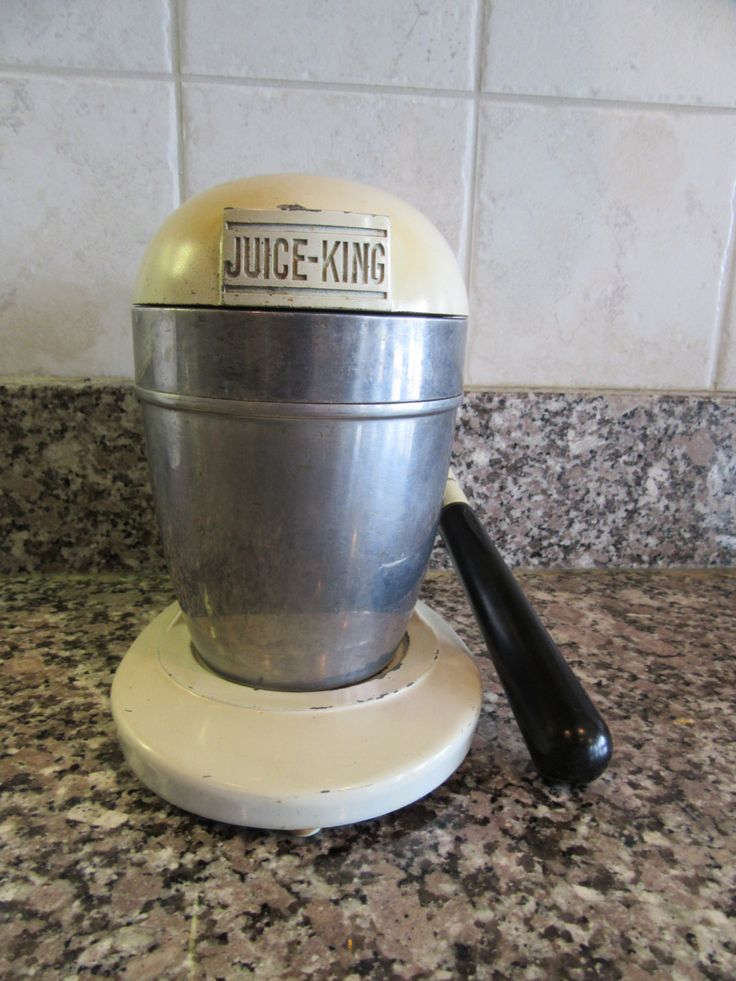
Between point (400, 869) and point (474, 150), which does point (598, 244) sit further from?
point (400, 869)

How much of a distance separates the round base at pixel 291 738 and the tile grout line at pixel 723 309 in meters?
0.33

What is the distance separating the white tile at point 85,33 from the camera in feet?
1.39

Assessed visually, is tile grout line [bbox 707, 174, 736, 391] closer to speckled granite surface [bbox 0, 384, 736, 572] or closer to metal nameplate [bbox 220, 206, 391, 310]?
speckled granite surface [bbox 0, 384, 736, 572]

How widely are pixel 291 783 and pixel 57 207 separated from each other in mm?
385

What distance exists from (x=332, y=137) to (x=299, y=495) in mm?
294

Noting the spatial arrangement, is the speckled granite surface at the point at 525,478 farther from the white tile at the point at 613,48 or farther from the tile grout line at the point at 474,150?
the white tile at the point at 613,48

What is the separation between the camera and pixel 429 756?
0.28 m

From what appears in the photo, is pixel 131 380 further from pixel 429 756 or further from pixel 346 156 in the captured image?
pixel 429 756

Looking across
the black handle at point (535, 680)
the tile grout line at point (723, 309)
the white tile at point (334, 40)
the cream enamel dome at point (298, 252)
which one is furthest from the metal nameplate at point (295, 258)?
the tile grout line at point (723, 309)

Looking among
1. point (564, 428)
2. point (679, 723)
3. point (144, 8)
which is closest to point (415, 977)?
point (679, 723)

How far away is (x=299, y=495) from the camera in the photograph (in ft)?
0.89

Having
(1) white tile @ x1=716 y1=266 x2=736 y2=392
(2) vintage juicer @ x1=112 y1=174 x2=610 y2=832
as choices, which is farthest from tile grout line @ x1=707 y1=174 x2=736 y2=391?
(2) vintage juicer @ x1=112 y1=174 x2=610 y2=832

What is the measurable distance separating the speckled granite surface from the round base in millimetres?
176

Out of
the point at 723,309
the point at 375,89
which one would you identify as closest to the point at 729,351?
the point at 723,309
